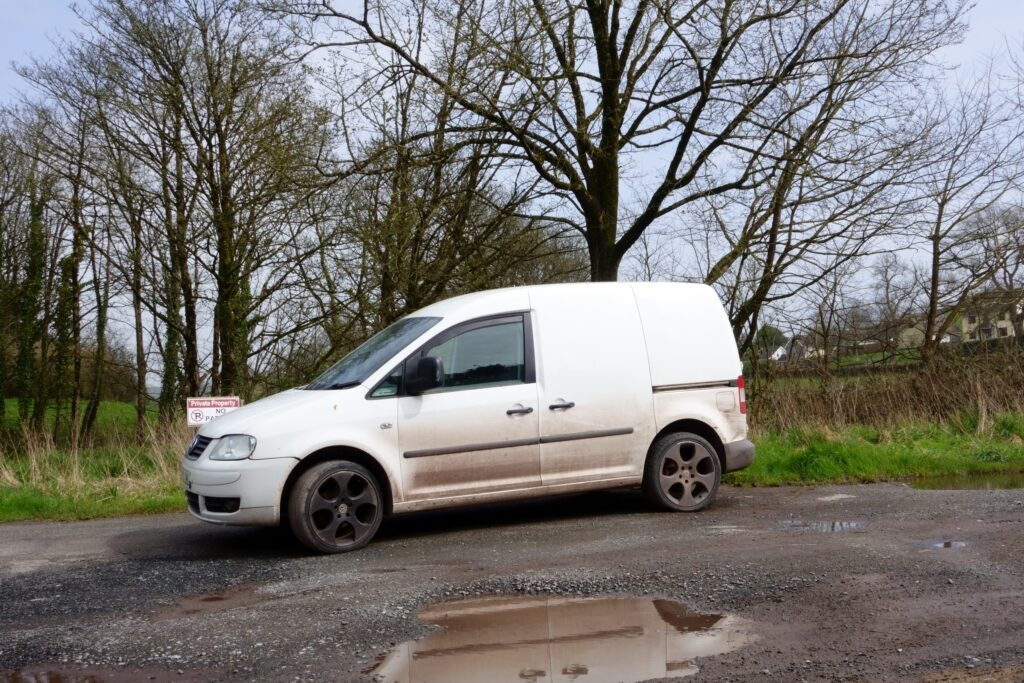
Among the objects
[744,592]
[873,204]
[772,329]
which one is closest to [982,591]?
[744,592]

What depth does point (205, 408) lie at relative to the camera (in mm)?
11695

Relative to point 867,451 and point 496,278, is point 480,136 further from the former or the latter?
point 867,451

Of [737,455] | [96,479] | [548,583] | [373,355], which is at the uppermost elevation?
[373,355]

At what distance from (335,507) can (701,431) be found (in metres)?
3.24

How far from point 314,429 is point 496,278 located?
964 centimetres

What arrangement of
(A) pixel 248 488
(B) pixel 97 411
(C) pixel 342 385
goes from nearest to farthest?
(A) pixel 248 488
(C) pixel 342 385
(B) pixel 97 411

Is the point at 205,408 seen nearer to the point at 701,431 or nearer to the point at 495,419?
the point at 495,419

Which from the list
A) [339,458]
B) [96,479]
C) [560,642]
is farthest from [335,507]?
[96,479]

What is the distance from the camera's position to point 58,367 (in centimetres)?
2934

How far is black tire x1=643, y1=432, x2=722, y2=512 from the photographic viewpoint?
329 inches

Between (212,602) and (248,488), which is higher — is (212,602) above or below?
below

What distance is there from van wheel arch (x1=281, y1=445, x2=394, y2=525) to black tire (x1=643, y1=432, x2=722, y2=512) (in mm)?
2210

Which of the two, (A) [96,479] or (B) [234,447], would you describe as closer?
(B) [234,447]

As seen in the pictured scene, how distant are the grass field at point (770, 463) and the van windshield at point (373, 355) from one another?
112 inches
